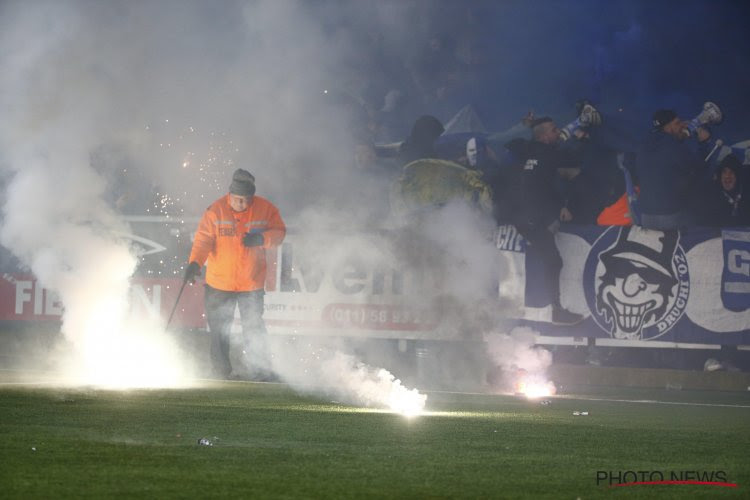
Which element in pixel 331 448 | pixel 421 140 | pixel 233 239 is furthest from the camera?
pixel 421 140

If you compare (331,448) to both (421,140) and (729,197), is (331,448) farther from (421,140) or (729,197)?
(729,197)

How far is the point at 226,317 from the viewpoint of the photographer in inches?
827

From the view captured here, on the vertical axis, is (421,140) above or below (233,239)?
above

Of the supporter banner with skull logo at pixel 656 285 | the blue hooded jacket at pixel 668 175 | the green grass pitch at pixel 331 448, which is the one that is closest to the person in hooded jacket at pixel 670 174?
the blue hooded jacket at pixel 668 175

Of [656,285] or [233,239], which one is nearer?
[233,239]

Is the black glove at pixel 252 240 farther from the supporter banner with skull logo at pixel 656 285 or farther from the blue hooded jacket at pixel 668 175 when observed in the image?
the blue hooded jacket at pixel 668 175

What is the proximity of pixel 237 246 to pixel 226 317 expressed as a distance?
1.64 meters

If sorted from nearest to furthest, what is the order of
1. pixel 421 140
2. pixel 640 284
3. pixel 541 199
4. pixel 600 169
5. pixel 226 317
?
pixel 226 317
pixel 640 284
pixel 541 199
pixel 600 169
pixel 421 140

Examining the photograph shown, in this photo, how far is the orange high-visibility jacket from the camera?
65.6 feet

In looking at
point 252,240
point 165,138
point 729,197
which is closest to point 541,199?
point 729,197

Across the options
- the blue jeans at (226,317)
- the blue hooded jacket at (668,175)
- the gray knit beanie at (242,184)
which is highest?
the blue hooded jacket at (668,175)

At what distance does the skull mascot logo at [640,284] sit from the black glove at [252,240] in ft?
23.8

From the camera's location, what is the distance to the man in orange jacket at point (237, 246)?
2000 centimetres

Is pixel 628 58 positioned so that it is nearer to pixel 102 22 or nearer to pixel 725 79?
pixel 725 79
